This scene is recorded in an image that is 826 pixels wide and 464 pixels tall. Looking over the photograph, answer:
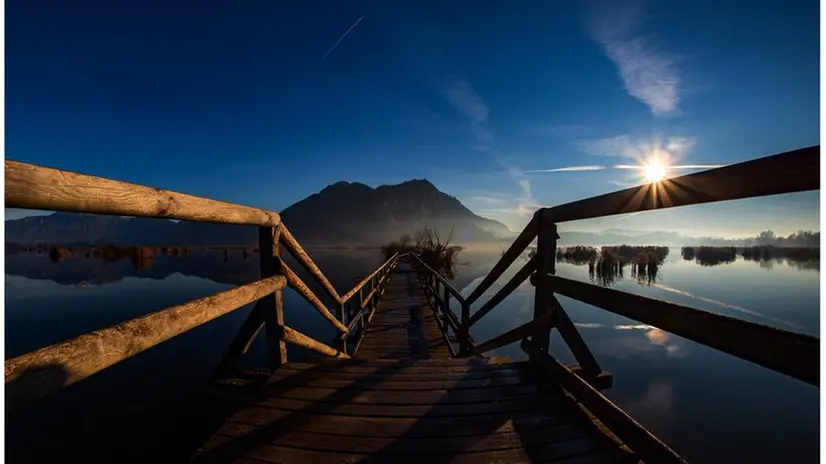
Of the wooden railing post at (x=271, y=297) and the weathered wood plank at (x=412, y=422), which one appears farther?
the wooden railing post at (x=271, y=297)

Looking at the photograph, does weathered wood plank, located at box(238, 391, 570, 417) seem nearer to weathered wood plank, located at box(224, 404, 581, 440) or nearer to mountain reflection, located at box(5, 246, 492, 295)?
weathered wood plank, located at box(224, 404, 581, 440)

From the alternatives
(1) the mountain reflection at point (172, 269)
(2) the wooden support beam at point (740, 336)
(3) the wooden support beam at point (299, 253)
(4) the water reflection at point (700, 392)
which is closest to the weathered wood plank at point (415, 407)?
(2) the wooden support beam at point (740, 336)

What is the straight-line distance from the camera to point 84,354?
114 cm

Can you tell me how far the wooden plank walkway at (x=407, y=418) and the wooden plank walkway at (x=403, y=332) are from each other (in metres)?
3.05

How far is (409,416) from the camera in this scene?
224 cm

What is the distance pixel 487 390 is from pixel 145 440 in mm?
6580

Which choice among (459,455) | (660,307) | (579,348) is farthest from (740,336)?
(459,455)

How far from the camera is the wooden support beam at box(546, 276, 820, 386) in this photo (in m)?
0.99

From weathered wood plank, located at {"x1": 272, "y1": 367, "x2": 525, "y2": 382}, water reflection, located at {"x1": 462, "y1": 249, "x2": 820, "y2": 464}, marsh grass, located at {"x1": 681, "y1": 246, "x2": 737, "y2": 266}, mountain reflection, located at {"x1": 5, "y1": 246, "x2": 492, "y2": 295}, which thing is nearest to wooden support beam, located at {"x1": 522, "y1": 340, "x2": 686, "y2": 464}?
weathered wood plank, located at {"x1": 272, "y1": 367, "x2": 525, "y2": 382}

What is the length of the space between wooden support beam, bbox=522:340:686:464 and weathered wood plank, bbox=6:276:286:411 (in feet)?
7.48

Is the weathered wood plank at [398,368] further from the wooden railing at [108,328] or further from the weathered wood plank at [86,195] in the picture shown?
the weathered wood plank at [86,195]

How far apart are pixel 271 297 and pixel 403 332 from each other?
5.06 m

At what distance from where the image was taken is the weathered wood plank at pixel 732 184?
3.34ft

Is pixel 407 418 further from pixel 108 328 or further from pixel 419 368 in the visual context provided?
pixel 108 328
